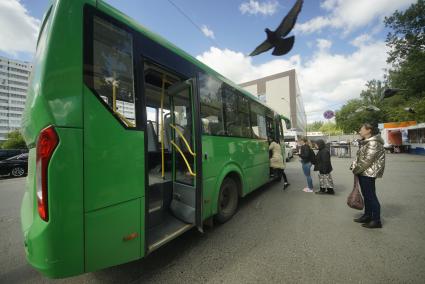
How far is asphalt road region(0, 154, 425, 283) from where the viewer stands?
2.31m

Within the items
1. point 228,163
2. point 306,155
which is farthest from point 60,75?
point 306,155

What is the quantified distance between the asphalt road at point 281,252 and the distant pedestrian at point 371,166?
37 cm

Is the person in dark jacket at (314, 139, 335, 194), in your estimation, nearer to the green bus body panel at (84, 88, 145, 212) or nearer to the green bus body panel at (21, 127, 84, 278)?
the green bus body panel at (84, 88, 145, 212)

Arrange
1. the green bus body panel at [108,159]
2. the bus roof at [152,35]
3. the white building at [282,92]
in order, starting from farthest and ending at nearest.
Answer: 1. the white building at [282,92]
2. the bus roof at [152,35]
3. the green bus body panel at [108,159]

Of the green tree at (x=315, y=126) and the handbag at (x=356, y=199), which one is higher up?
the green tree at (x=315, y=126)

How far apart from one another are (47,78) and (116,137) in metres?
0.70

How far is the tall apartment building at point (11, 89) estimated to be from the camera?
6456 centimetres

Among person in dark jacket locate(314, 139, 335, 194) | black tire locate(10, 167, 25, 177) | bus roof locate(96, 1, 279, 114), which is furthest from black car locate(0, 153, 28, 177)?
person in dark jacket locate(314, 139, 335, 194)

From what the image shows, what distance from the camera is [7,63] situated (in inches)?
2501

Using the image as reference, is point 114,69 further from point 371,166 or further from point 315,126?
point 315,126

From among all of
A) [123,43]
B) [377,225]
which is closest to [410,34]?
[377,225]

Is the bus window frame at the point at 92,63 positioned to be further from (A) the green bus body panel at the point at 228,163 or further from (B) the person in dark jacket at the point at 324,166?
(B) the person in dark jacket at the point at 324,166

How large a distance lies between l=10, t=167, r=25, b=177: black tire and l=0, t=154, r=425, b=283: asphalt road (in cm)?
1010

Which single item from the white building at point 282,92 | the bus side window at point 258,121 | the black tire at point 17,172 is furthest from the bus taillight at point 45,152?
the white building at point 282,92
